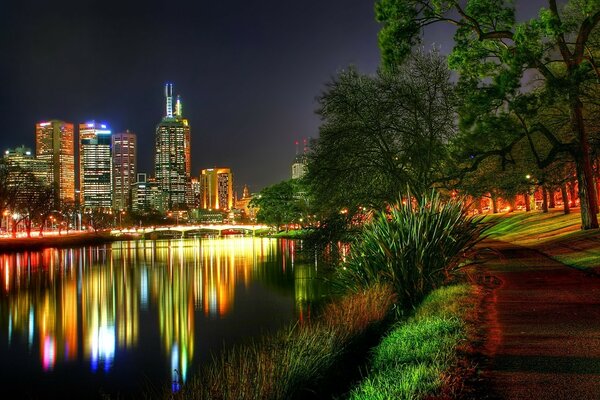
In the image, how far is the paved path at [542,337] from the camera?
7180 millimetres

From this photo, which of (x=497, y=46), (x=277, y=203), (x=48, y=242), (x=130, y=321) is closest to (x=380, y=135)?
(x=497, y=46)

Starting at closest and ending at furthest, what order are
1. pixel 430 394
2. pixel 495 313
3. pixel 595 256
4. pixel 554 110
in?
pixel 430 394
pixel 495 313
pixel 595 256
pixel 554 110

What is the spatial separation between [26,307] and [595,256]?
26.4 meters

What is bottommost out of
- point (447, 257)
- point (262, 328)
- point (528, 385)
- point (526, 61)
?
point (262, 328)

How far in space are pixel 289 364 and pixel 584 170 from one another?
73.8 ft

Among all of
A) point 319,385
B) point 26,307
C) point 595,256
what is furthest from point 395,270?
point 26,307

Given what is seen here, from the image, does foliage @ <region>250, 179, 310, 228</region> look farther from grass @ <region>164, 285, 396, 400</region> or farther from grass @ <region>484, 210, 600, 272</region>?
grass @ <region>164, 285, 396, 400</region>

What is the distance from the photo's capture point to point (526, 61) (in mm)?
23328

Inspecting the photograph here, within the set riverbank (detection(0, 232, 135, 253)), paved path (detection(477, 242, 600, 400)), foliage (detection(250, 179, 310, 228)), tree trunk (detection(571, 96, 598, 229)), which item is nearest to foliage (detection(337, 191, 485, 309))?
paved path (detection(477, 242, 600, 400))

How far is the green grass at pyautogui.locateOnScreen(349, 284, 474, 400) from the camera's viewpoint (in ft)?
23.9

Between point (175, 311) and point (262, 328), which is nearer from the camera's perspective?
point (262, 328)

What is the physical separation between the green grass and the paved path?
546mm

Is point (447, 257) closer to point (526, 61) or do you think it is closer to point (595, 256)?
point (595, 256)

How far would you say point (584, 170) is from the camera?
2770cm
